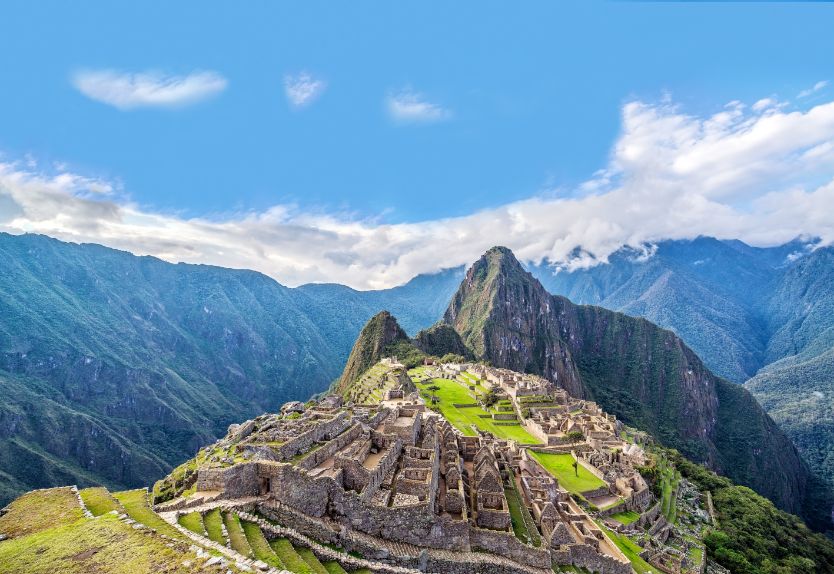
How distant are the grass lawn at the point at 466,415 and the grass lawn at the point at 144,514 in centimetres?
3123

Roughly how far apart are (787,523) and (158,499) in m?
74.4

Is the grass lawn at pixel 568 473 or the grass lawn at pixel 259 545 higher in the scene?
the grass lawn at pixel 259 545

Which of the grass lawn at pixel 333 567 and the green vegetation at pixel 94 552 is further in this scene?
the grass lawn at pixel 333 567

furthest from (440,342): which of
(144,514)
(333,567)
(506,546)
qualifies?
(144,514)

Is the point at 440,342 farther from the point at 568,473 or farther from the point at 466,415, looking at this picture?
the point at 568,473

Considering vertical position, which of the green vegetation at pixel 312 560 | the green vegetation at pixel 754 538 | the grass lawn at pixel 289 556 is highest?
the grass lawn at pixel 289 556

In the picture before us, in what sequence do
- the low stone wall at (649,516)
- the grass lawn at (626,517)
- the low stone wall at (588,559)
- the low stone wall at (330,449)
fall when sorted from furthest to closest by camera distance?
the low stone wall at (649,516), the grass lawn at (626,517), the low stone wall at (588,559), the low stone wall at (330,449)

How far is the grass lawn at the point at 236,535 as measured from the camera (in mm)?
14271

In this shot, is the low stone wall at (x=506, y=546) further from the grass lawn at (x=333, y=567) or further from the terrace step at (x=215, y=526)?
the terrace step at (x=215, y=526)

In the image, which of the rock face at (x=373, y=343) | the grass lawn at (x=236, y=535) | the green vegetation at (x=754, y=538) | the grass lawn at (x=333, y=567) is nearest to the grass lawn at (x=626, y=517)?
the green vegetation at (x=754, y=538)

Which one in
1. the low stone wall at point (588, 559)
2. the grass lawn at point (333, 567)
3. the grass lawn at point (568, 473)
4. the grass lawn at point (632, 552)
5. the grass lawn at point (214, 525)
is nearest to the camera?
the grass lawn at point (214, 525)

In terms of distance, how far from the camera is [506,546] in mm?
20969

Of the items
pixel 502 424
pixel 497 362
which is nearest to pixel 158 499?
pixel 502 424

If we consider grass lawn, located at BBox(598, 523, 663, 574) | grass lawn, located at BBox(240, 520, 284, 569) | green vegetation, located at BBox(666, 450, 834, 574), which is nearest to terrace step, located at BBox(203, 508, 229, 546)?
grass lawn, located at BBox(240, 520, 284, 569)
